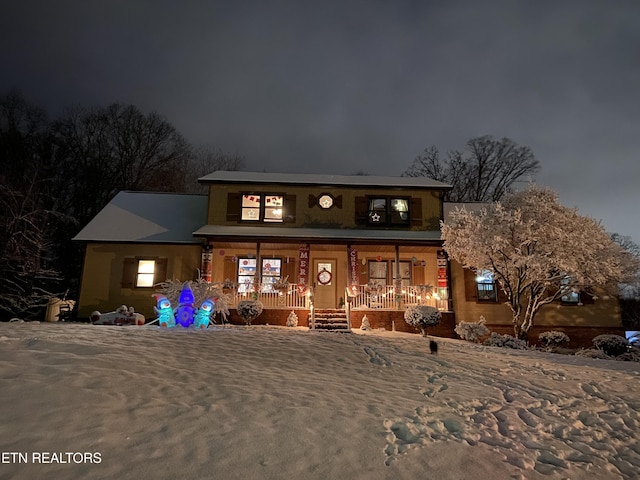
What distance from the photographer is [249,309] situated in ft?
48.7

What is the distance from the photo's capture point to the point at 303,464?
152 inches

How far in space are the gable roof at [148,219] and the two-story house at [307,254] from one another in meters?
0.09

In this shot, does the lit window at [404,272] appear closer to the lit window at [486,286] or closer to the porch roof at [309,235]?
the porch roof at [309,235]

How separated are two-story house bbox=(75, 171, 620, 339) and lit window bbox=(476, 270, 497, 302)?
4 cm

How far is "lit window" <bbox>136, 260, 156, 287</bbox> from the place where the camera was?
1758 cm

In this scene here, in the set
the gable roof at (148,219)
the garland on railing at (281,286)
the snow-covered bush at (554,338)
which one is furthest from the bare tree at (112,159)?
the snow-covered bush at (554,338)

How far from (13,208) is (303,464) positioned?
68.0 ft

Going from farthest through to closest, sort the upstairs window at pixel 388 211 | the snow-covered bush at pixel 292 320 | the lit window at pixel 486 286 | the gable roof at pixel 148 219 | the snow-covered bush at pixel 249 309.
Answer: the upstairs window at pixel 388 211
the gable roof at pixel 148 219
the lit window at pixel 486 286
the snow-covered bush at pixel 292 320
the snow-covered bush at pixel 249 309

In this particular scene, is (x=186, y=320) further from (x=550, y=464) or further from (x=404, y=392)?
(x=550, y=464)

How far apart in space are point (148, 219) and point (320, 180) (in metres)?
8.43

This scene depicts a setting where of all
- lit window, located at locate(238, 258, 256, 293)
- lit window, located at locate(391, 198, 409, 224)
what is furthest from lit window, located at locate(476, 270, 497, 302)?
lit window, located at locate(238, 258, 256, 293)

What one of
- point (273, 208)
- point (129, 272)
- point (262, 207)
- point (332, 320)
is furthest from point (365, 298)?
point (129, 272)

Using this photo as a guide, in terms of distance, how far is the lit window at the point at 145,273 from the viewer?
692 inches

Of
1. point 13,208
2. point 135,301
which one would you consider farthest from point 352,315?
point 13,208
